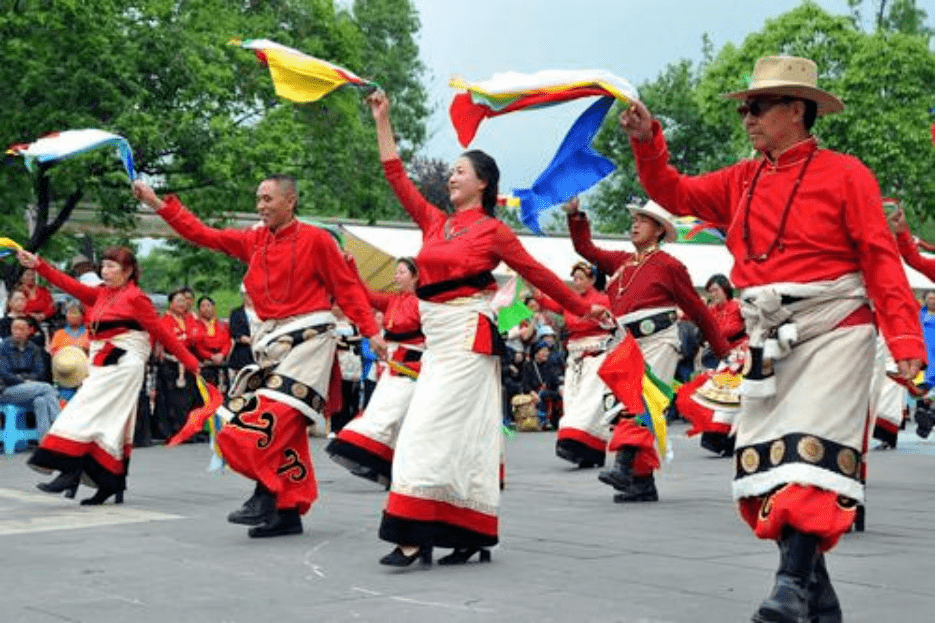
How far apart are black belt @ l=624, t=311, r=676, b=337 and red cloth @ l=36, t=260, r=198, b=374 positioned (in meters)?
2.85

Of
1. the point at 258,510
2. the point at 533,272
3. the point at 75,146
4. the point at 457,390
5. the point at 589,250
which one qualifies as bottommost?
the point at 258,510

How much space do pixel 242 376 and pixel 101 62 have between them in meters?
13.8

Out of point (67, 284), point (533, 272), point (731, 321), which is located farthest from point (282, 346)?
point (731, 321)

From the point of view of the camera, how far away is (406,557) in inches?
272

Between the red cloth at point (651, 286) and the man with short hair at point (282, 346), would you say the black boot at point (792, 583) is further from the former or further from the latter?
the red cloth at point (651, 286)

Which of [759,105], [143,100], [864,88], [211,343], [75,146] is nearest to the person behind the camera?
[759,105]

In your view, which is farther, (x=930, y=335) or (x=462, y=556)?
(x=930, y=335)

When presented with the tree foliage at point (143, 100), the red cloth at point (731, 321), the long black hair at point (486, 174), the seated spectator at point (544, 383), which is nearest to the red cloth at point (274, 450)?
the long black hair at point (486, 174)

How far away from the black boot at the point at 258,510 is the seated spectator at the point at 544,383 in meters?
11.5

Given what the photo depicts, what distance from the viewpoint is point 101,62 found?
20.9 meters

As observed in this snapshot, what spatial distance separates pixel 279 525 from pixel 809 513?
3.67m

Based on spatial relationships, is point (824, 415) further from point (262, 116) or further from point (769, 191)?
point (262, 116)

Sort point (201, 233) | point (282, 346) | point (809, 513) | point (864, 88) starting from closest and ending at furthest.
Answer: point (809, 513) → point (282, 346) → point (201, 233) → point (864, 88)

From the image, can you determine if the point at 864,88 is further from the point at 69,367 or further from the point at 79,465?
the point at 79,465
